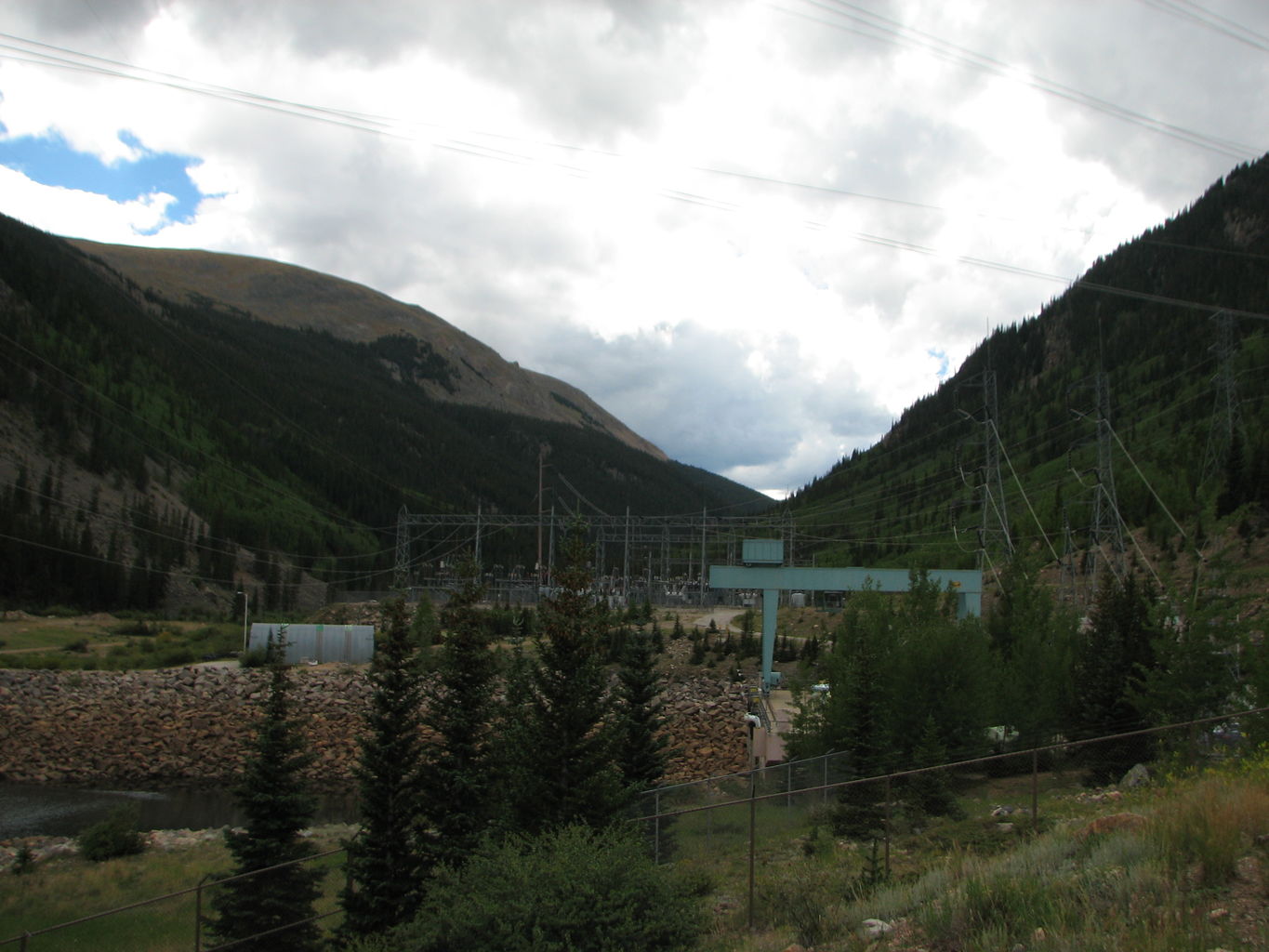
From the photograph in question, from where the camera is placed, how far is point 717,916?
10.6m

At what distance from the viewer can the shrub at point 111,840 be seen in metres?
27.0

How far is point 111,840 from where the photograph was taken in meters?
27.2

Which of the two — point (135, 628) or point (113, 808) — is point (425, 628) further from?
point (135, 628)

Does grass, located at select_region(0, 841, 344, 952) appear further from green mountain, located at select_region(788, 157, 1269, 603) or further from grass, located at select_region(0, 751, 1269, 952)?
green mountain, located at select_region(788, 157, 1269, 603)

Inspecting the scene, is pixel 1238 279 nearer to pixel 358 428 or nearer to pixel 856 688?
pixel 856 688

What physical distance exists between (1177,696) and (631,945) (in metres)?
15.0

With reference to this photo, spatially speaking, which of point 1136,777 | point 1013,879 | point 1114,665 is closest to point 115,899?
point 1013,879

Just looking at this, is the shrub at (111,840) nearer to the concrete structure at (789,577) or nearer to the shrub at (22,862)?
the shrub at (22,862)

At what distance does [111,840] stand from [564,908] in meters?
25.4

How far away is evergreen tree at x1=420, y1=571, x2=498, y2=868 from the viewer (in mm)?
20109

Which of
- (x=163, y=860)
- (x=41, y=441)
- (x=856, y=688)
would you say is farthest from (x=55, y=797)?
(x=41, y=441)

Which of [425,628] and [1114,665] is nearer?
[1114,665]

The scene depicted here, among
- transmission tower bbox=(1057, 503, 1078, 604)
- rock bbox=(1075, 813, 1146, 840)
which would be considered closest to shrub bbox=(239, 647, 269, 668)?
transmission tower bbox=(1057, 503, 1078, 604)

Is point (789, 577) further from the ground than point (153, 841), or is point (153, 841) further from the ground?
point (789, 577)
